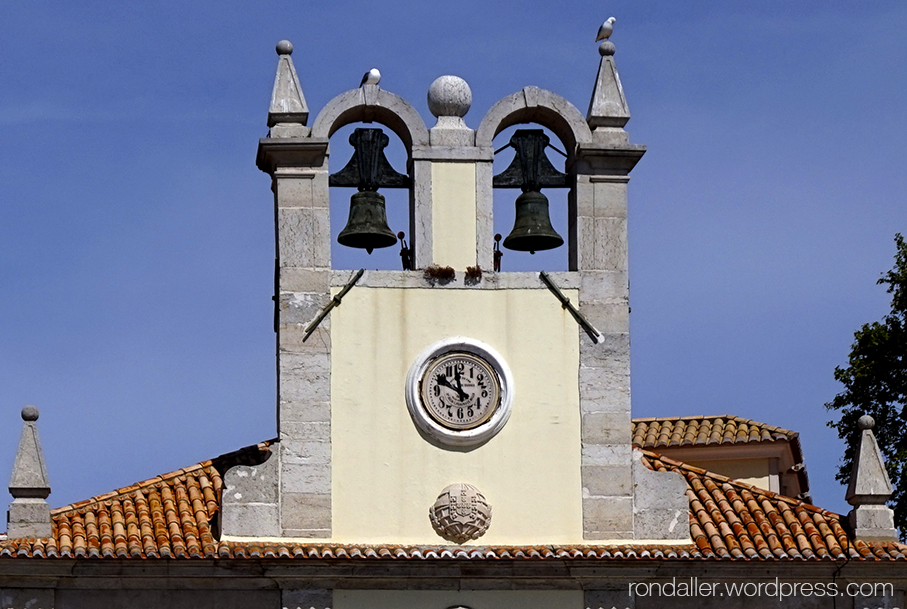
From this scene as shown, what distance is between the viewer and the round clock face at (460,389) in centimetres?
2600

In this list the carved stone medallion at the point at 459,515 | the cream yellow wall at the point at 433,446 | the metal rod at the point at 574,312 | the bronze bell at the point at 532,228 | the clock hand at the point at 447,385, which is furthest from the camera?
the bronze bell at the point at 532,228

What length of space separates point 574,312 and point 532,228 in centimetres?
103

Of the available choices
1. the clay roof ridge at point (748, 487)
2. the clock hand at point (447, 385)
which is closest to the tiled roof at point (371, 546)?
the clay roof ridge at point (748, 487)

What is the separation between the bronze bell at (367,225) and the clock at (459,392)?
134cm

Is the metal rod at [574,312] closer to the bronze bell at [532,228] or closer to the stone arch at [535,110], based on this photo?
the bronze bell at [532,228]

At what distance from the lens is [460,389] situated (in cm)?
2612

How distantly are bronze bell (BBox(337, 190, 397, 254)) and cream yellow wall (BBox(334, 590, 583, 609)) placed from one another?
374cm

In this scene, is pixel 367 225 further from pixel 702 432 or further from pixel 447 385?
pixel 702 432

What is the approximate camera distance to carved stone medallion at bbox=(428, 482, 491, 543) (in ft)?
84.2

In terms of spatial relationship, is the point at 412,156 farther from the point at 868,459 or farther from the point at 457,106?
the point at 868,459

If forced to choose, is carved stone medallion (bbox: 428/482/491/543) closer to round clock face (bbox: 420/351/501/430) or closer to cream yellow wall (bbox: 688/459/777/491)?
round clock face (bbox: 420/351/501/430)

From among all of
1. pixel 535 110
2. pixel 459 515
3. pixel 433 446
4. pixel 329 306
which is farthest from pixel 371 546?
pixel 535 110

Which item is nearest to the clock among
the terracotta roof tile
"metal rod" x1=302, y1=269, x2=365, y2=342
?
"metal rod" x1=302, y1=269, x2=365, y2=342

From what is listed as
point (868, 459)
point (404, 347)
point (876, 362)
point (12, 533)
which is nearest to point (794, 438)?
point (876, 362)
